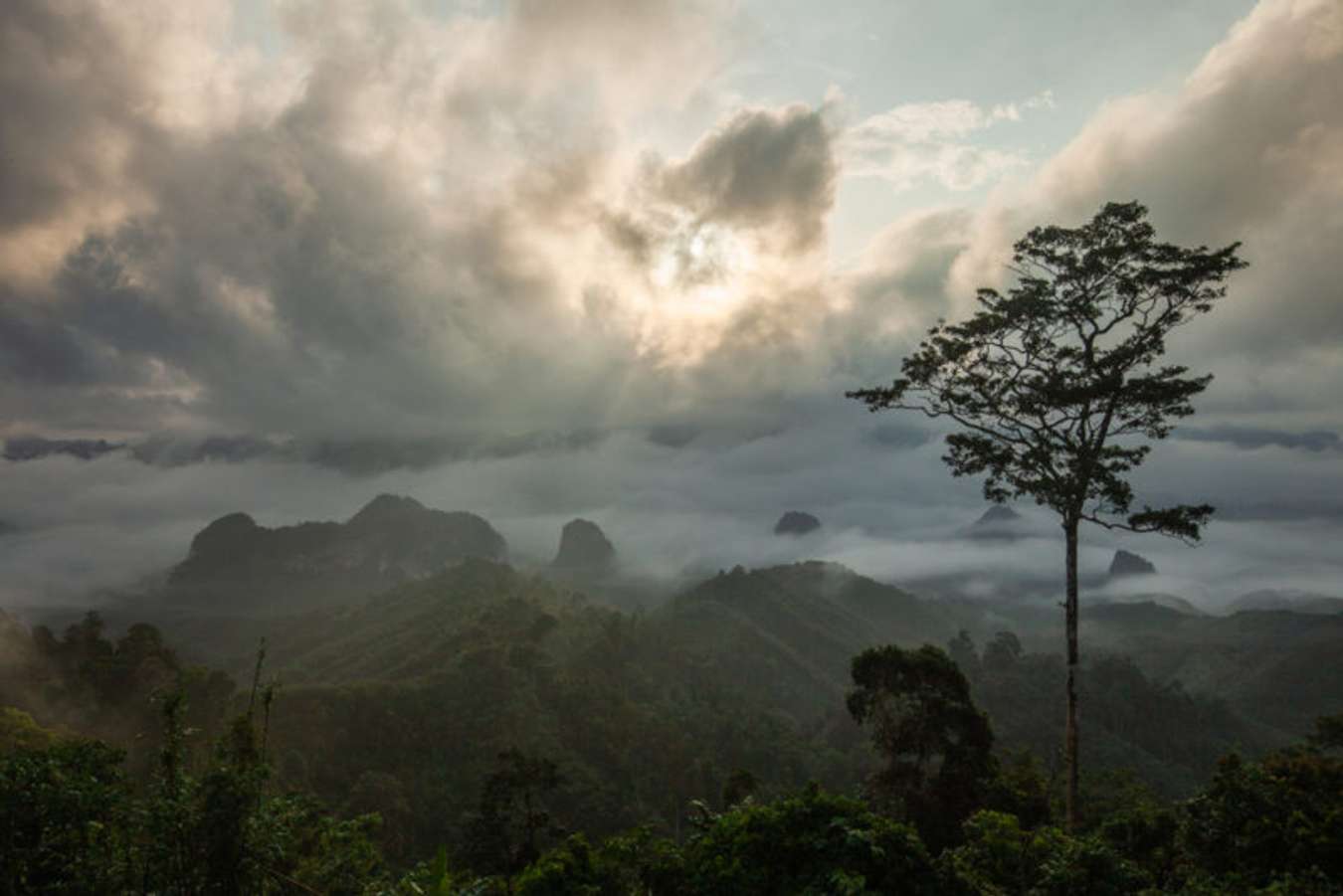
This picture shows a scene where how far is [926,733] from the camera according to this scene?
34688mm

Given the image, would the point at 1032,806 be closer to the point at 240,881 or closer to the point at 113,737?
the point at 240,881

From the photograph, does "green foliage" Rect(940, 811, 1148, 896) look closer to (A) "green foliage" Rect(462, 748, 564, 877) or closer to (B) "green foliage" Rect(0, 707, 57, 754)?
(A) "green foliage" Rect(462, 748, 564, 877)

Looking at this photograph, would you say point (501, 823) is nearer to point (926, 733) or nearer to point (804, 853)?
point (926, 733)

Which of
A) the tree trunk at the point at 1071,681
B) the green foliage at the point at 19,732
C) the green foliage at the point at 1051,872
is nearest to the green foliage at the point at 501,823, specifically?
the green foliage at the point at 19,732

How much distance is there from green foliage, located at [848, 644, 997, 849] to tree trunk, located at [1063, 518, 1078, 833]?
1075 centimetres

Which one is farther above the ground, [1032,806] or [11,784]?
[11,784]

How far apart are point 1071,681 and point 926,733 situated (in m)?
13.6

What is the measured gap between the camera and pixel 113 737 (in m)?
64.0

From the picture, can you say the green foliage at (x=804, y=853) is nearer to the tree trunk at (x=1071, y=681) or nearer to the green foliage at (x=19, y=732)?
the tree trunk at (x=1071, y=681)

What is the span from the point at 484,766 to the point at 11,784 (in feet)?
308

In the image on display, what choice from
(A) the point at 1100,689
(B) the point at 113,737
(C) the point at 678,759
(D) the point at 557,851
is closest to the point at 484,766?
(C) the point at 678,759

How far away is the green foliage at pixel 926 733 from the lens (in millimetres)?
32500

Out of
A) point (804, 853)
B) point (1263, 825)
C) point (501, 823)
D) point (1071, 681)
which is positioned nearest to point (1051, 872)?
point (804, 853)

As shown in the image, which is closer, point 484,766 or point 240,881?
point 240,881
